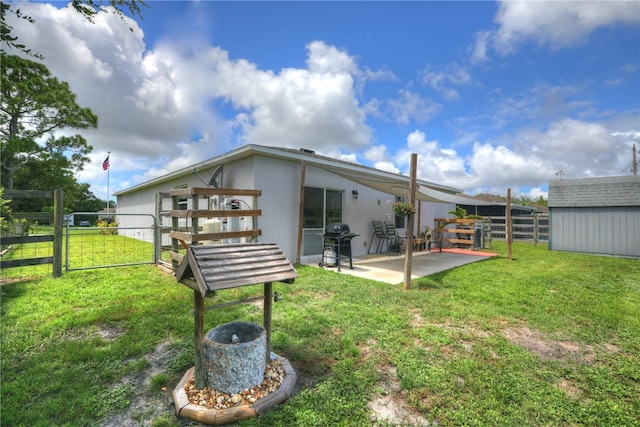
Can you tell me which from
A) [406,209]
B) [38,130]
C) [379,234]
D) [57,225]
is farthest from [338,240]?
[38,130]

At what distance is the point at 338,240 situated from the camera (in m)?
6.49

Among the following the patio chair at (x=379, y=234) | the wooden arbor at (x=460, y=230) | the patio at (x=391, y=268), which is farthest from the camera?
the wooden arbor at (x=460, y=230)

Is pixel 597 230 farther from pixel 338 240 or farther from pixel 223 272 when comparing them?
pixel 223 272

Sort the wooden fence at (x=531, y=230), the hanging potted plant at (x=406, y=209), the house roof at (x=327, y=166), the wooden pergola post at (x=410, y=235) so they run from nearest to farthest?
the wooden pergola post at (x=410, y=235), the hanging potted plant at (x=406, y=209), the house roof at (x=327, y=166), the wooden fence at (x=531, y=230)

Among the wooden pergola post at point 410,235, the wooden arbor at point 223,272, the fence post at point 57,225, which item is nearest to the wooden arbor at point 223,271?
the wooden arbor at point 223,272

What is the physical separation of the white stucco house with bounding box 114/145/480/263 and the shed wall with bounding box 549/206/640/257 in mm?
6115

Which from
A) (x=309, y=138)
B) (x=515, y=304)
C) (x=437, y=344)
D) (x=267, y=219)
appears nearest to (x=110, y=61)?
(x=267, y=219)

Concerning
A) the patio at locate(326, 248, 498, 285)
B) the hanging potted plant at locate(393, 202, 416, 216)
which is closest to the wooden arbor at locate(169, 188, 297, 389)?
the patio at locate(326, 248, 498, 285)

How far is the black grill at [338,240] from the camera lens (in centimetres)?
651

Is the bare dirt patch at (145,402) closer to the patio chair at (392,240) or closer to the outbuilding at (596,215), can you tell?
the patio chair at (392,240)

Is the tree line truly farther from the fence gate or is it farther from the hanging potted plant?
the hanging potted plant

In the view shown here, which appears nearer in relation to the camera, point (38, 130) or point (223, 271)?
point (223, 271)

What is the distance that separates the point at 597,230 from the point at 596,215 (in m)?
0.57

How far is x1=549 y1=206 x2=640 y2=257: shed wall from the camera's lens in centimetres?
970
